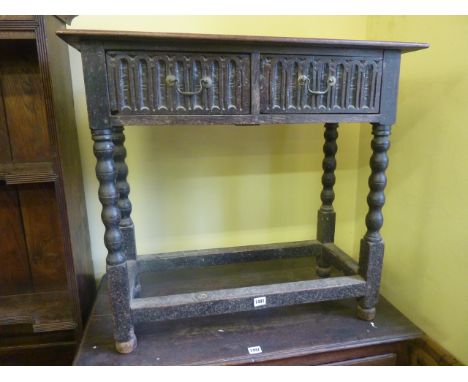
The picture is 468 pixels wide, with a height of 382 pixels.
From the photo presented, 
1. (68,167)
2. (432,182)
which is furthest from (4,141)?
(432,182)

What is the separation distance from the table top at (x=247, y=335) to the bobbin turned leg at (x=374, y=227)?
0.08 m

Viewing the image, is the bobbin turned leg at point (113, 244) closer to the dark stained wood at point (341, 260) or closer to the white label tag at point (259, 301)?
the white label tag at point (259, 301)

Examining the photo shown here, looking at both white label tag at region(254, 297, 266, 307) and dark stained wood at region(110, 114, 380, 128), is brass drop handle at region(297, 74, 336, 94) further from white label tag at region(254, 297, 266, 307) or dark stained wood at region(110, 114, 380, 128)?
white label tag at region(254, 297, 266, 307)

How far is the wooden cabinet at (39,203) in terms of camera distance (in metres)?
0.94

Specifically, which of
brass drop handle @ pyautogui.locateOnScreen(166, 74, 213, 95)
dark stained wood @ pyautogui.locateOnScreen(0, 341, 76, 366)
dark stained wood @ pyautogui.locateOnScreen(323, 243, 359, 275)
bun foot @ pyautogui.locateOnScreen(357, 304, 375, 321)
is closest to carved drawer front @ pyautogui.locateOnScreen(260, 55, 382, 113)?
brass drop handle @ pyautogui.locateOnScreen(166, 74, 213, 95)

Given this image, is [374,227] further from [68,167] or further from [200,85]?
[68,167]

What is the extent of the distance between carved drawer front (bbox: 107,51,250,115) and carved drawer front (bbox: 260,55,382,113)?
66 mm

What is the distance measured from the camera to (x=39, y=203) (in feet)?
3.78

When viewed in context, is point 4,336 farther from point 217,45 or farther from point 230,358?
point 217,45

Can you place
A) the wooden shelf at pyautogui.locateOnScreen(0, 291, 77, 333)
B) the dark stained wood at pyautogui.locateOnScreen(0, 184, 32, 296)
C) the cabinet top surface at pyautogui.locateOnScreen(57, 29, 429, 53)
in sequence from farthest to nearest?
the dark stained wood at pyautogui.locateOnScreen(0, 184, 32, 296)
the wooden shelf at pyautogui.locateOnScreen(0, 291, 77, 333)
the cabinet top surface at pyautogui.locateOnScreen(57, 29, 429, 53)

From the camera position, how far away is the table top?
86 centimetres

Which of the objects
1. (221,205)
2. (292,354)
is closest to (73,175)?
(221,205)

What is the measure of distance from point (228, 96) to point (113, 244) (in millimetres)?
480

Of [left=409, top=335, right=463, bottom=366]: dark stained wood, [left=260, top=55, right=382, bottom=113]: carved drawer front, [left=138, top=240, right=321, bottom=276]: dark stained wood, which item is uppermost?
[left=260, top=55, right=382, bottom=113]: carved drawer front
